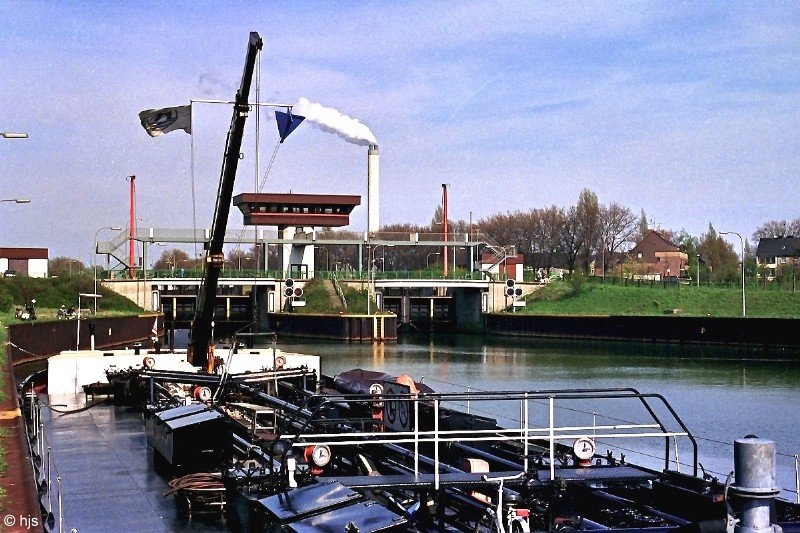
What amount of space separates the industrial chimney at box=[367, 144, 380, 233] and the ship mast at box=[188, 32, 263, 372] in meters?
90.2

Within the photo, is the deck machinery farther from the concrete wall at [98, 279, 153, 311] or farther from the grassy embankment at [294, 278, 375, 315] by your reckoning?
the concrete wall at [98, 279, 153, 311]

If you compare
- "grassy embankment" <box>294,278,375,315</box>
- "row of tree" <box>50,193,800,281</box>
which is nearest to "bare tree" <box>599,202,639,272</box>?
"row of tree" <box>50,193,800,281</box>

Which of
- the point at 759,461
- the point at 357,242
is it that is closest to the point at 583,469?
the point at 759,461

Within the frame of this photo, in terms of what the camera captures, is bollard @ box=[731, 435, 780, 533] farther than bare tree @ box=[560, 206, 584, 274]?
No

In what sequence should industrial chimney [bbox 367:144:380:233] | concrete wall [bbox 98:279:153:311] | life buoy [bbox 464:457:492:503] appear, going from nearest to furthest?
life buoy [bbox 464:457:492:503]
concrete wall [bbox 98:279:153:311]
industrial chimney [bbox 367:144:380:233]

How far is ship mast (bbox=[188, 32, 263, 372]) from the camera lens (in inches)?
1030

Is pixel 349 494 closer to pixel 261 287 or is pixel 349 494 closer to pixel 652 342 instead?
pixel 652 342

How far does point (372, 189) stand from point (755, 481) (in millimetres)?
116546

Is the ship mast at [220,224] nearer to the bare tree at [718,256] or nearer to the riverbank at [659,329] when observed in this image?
the riverbank at [659,329]

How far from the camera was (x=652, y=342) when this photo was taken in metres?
91.9

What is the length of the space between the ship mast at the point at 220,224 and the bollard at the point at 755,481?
18885mm

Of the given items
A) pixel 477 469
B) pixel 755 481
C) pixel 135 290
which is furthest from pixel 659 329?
pixel 755 481

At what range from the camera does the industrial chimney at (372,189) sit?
122m

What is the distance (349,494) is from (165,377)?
1469 centimetres
